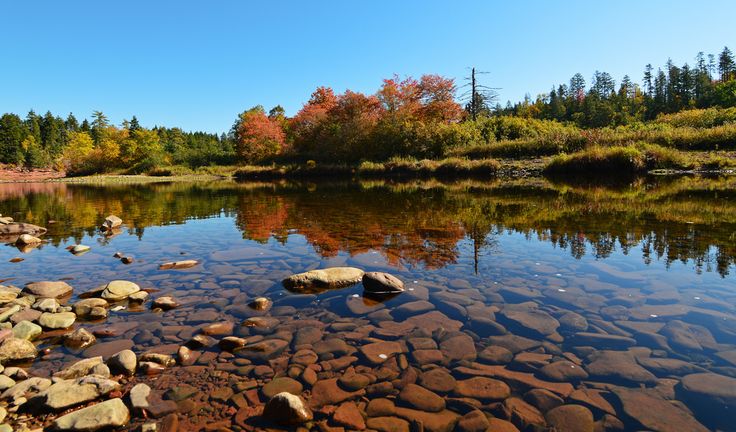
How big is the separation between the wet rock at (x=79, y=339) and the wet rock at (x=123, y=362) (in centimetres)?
72

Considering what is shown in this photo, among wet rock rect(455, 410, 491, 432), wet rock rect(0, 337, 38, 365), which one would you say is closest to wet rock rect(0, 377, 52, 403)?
wet rock rect(0, 337, 38, 365)

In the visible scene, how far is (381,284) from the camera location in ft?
16.1

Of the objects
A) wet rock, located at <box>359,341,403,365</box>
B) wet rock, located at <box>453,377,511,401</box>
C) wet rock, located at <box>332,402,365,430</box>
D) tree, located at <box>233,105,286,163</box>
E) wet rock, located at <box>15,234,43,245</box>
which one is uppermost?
tree, located at <box>233,105,286,163</box>

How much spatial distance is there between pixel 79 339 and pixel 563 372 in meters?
4.38

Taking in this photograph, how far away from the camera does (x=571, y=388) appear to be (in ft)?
9.11

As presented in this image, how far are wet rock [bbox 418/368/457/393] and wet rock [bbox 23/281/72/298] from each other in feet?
16.3

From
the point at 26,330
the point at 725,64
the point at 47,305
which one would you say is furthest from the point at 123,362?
the point at 725,64

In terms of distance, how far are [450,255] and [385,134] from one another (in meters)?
33.5

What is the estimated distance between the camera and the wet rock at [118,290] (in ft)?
16.2

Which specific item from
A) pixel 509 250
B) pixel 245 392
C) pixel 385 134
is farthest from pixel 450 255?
pixel 385 134

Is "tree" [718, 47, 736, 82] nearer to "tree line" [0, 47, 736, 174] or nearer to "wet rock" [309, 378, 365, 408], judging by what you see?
"tree line" [0, 47, 736, 174]

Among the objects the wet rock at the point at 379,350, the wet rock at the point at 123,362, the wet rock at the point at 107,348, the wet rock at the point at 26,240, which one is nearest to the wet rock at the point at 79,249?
the wet rock at the point at 26,240

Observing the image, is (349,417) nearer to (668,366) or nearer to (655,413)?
(655,413)

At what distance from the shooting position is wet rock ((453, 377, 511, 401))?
2730 millimetres
